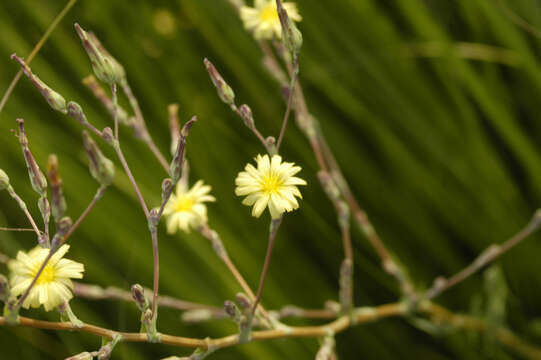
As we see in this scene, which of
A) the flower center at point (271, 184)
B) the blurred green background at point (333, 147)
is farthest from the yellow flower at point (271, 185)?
the blurred green background at point (333, 147)

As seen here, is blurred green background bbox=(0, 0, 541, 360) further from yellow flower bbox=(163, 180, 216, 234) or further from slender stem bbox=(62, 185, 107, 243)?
slender stem bbox=(62, 185, 107, 243)

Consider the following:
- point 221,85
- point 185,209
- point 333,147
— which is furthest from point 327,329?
point 333,147

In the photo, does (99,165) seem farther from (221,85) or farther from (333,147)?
(333,147)

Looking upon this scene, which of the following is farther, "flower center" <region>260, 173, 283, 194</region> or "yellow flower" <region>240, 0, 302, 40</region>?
"yellow flower" <region>240, 0, 302, 40</region>

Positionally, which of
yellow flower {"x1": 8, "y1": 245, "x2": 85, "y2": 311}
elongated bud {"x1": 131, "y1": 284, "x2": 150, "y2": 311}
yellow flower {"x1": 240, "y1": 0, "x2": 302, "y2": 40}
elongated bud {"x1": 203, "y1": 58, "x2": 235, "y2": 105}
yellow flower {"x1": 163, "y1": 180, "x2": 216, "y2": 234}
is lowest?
yellow flower {"x1": 8, "y1": 245, "x2": 85, "y2": 311}

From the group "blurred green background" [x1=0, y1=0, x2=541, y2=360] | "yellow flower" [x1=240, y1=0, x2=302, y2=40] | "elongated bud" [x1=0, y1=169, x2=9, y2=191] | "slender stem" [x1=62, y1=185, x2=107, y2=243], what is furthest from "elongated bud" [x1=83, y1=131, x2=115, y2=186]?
"blurred green background" [x1=0, y1=0, x2=541, y2=360]

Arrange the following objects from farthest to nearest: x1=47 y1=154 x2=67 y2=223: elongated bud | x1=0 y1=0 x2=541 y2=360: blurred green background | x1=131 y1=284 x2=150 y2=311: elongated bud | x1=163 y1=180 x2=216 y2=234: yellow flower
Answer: x1=0 y1=0 x2=541 y2=360: blurred green background < x1=163 y1=180 x2=216 y2=234: yellow flower < x1=131 y1=284 x2=150 y2=311: elongated bud < x1=47 y1=154 x2=67 y2=223: elongated bud

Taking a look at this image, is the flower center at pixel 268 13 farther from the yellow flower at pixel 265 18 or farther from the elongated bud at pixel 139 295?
the elongated bud at pixel 139 295
